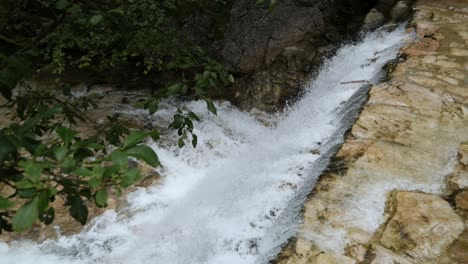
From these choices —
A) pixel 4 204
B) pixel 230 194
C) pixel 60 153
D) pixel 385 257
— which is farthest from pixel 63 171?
pixel 230 194

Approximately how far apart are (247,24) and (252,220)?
399cm

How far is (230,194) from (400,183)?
62.3 inches

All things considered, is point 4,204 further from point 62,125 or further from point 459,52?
point 459,52

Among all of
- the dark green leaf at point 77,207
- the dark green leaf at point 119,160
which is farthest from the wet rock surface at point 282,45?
the dark green leaf at point 119,160

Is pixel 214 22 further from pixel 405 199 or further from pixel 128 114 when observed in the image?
pixel 405 199

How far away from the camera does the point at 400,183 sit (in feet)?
9.02

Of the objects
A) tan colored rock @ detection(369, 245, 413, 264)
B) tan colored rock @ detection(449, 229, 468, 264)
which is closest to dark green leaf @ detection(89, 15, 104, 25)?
tan colored rock @ detection(369, 245, 413, 264)

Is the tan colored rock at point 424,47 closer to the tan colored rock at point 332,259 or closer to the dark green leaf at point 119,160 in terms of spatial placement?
the tan colored rock at point 332,259

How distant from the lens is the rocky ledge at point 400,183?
2.28 metres

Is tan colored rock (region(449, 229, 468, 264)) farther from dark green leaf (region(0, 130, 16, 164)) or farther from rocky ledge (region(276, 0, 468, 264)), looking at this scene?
dark green leaf (region(0, 130, 16, 164))

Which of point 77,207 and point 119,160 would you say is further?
point 77,207

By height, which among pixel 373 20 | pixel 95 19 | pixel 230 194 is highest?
pixel 95 19

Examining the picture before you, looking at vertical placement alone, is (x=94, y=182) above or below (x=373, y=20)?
above

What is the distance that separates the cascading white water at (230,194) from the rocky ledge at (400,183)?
7.5 inches
